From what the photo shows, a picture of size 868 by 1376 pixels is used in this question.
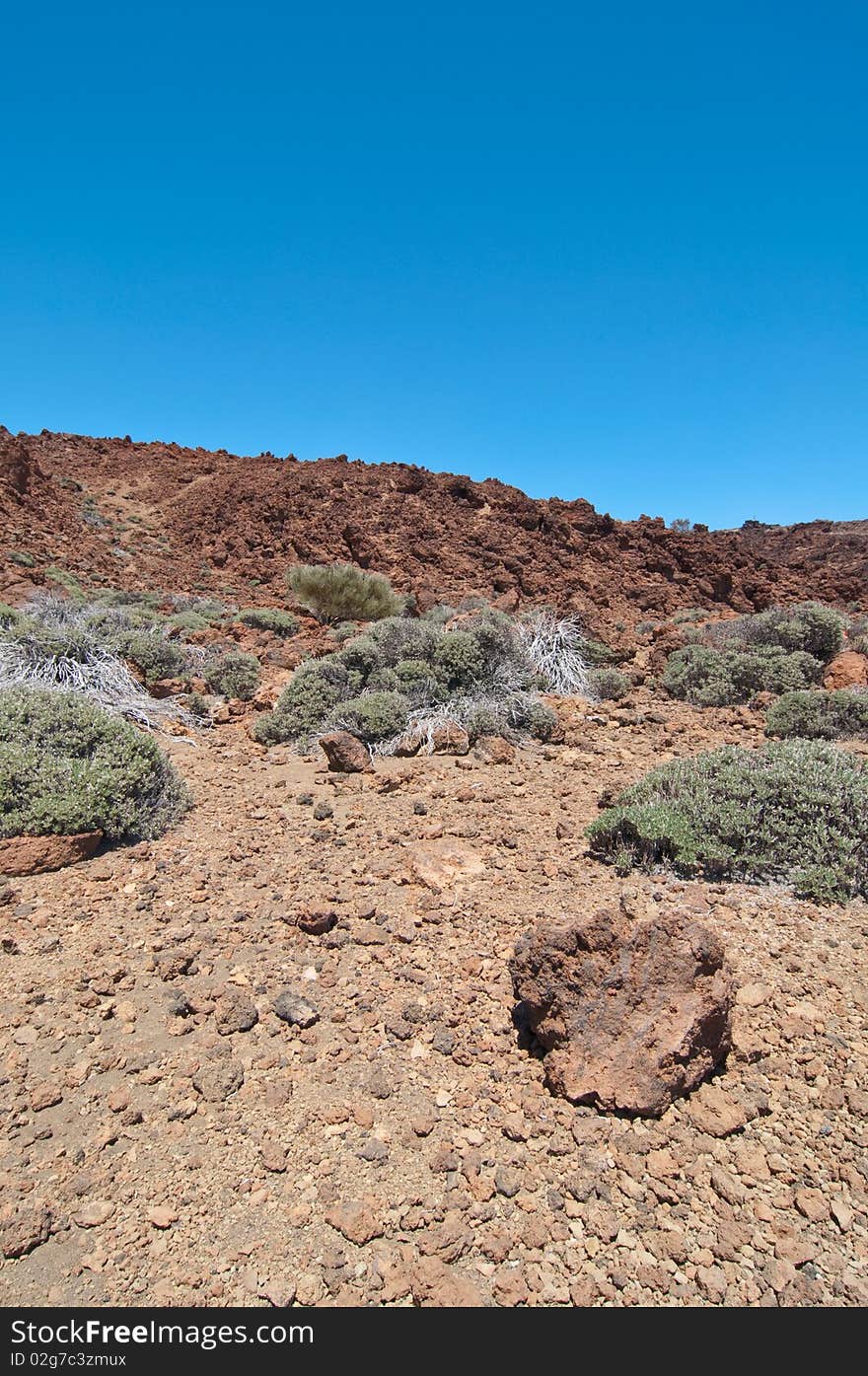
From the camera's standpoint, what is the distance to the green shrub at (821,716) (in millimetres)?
6137

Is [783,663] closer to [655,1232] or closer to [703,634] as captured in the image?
[703,634]

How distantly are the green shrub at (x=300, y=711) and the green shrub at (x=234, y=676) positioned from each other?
928 millimetres

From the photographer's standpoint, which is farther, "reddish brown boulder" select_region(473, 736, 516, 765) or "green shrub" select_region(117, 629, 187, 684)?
"green shrub" select_region(117, 629, 187, 684)

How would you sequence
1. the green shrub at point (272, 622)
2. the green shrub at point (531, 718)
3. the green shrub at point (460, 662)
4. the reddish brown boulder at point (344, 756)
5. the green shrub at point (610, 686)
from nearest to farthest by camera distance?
1. the reddish brown boulder at point (344, 756)
2. the green shrub at point (531, 718)
3. the green shrub at point (460, 662)
4. the green shrub at point (610, 686)
5. the green shrub at point (272, 622)

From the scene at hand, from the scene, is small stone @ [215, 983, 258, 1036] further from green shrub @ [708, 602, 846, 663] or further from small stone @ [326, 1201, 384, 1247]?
green shrub @ [708, 602, 846, 663]

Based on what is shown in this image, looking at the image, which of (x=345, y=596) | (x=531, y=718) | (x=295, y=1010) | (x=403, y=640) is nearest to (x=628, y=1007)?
(x=295, y=1010)

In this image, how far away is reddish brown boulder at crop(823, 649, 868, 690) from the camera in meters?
7.78

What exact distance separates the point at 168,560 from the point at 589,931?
823 inches

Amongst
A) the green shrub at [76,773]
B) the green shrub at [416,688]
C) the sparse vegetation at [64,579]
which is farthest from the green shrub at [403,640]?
the sparse vegetation at [64,579]

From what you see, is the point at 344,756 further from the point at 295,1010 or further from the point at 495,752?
the point at 295,1010

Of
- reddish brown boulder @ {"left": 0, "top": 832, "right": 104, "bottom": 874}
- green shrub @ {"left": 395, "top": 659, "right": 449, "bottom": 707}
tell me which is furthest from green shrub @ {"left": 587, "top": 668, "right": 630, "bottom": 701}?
reddish brown boulder @ {"left": 0, "top": 832, "right": 104, "bottom": 874}

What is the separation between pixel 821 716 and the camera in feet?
20.4

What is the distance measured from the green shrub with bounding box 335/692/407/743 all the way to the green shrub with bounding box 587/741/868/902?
98.0 inches

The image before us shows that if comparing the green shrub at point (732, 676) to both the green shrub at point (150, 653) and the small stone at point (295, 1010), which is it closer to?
the green shrub at point (150, 653)
